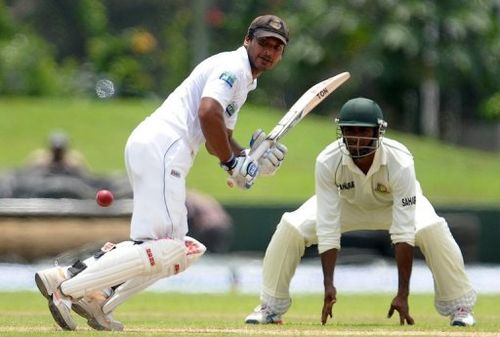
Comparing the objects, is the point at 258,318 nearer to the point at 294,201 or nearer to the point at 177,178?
the point at 177,178

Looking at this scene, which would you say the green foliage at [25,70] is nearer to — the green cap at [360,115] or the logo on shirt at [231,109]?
the green cap at [360,115]

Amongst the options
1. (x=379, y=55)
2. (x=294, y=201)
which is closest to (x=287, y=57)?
(x=379, y=55)

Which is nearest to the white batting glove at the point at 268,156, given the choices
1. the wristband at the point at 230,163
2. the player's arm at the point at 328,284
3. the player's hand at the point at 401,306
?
the wristband at the point at 230,163

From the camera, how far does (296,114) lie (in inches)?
339

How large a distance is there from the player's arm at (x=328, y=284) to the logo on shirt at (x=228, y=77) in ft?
4.00

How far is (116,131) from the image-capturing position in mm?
23031

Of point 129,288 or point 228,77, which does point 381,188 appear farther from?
point 129,288

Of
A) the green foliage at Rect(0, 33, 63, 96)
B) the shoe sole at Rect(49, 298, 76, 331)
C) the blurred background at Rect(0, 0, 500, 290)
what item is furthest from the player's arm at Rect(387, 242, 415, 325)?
the green foliage at Rect(0, 33, 63, 96)

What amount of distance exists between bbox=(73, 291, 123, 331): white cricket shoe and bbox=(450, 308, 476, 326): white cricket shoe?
1942 mm

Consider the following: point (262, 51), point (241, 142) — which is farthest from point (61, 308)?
point (241, 142)

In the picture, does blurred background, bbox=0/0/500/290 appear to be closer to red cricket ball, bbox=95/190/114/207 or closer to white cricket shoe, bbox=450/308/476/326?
white cricket shoe, bbox=450/308/476/326

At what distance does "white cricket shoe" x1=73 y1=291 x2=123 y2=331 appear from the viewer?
26.2 ft

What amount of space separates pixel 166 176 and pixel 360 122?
3.85 ft

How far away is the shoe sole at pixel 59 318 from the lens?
7.87 m
